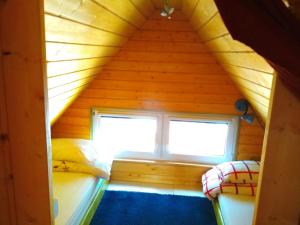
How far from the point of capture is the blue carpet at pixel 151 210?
7.46 feet

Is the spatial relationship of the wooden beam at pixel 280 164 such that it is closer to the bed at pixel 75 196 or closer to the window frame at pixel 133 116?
the bed at pixel 75 196

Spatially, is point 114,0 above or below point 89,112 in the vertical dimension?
above

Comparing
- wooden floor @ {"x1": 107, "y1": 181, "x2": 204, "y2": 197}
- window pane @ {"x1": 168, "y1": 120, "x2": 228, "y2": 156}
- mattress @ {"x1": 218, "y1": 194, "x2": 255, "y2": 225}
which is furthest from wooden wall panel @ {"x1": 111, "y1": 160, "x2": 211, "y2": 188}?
mattress @ {"x1": 218, "y1": 194, "x2": 255, "y2": 225}

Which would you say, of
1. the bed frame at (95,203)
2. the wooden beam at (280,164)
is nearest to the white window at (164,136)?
the bed frame at (95,203)

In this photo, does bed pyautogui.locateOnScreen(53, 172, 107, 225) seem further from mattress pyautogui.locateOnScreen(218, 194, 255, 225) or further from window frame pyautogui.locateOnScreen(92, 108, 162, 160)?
mattress pyautogui.locateOnScreen(218, 194, 255, 225)

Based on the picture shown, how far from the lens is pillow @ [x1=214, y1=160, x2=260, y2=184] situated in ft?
7.66

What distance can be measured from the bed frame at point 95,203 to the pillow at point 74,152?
322 mm

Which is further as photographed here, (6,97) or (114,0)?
(114,0)

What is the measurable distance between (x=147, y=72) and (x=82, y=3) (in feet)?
5.37

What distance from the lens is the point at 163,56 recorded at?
2629 mm

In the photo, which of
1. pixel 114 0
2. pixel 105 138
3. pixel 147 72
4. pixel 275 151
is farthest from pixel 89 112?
pixel 275 151

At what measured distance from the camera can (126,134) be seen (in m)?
3.05

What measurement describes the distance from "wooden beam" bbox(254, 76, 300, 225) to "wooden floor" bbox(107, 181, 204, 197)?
187 cm

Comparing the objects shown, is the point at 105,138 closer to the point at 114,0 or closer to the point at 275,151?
the point at 114,0
